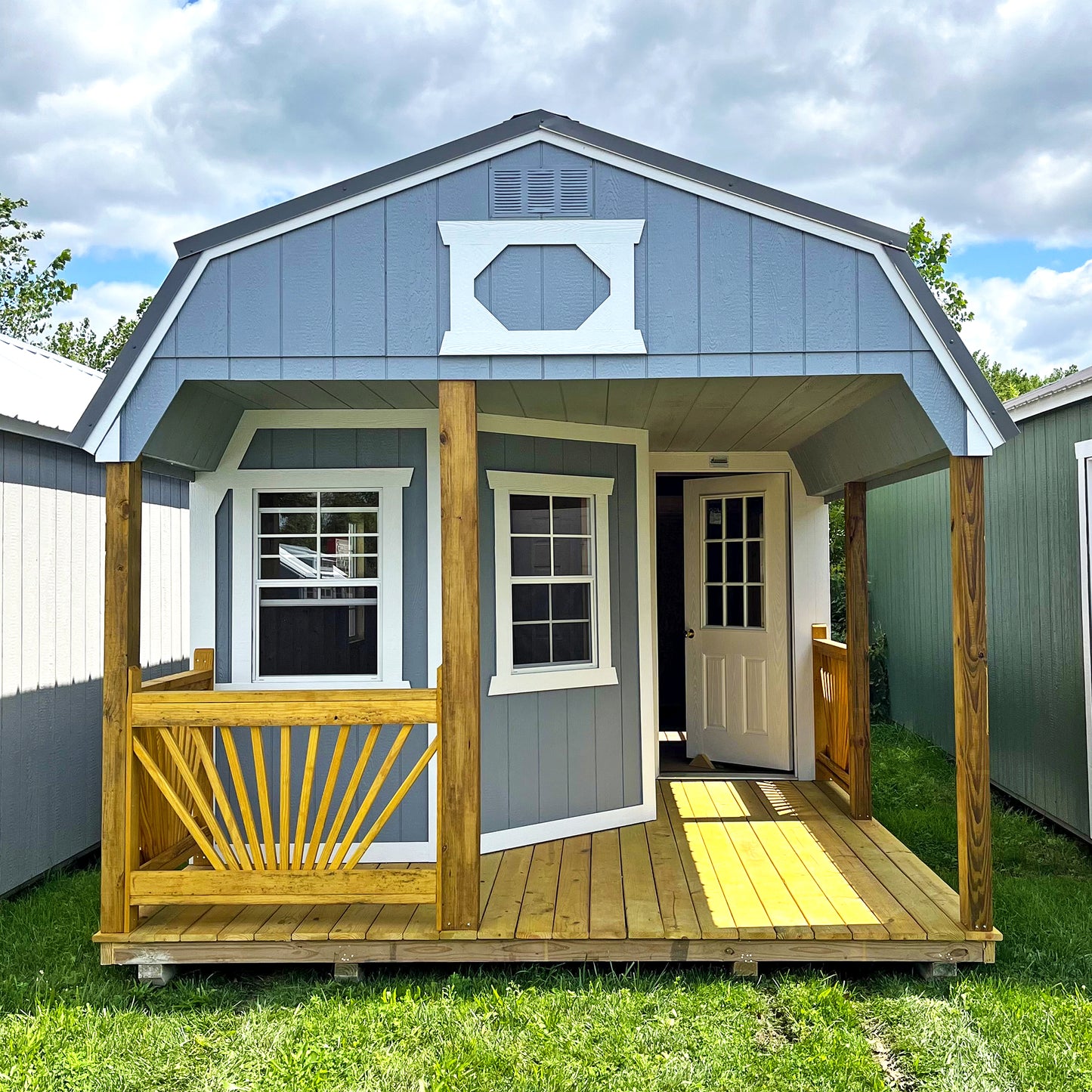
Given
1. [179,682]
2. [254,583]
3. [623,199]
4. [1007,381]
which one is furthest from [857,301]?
[1007,381]

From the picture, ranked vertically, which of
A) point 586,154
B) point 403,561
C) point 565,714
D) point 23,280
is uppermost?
point 23,280

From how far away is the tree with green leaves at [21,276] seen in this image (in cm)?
2038

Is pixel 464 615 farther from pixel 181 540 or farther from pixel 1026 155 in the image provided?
pixel 1026 155

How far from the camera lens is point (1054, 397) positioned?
18.8 feet

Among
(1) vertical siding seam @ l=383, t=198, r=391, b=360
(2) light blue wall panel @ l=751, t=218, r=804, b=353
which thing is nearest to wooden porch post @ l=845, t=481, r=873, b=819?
(2) light blue wall panel @ l=751, t=218, r=804, b=353

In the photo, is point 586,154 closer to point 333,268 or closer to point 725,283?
point 725,283

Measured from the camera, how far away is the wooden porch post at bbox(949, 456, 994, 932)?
3789 millimetres

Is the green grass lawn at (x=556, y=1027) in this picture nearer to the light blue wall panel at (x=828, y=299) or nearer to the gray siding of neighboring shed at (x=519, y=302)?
the gray siding of neighboring shed at (x=519, y=302)

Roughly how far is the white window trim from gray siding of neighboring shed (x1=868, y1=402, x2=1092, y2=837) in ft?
13.3

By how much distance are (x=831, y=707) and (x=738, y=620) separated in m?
1.11

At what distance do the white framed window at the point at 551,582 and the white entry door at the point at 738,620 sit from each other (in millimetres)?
1969

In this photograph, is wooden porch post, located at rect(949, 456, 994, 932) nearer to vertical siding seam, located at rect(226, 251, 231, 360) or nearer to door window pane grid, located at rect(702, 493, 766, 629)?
vertical siding seam, located at rect(226, 251, 231, 360)

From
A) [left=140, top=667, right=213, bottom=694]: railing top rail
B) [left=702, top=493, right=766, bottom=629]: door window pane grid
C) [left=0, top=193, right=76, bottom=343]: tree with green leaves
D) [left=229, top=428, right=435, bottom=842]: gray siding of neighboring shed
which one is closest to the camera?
[left=140, top=667, right=213, bottom=694]: railing top rail

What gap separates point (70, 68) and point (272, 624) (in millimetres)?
27185
